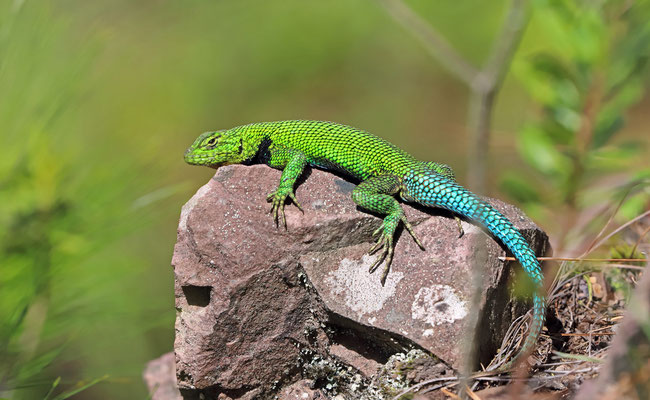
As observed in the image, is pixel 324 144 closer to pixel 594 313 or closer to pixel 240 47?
pixel 594 313

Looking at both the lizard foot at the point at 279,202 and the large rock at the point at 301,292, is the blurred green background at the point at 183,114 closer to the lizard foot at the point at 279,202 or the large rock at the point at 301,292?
the large rock at the point at 301,292

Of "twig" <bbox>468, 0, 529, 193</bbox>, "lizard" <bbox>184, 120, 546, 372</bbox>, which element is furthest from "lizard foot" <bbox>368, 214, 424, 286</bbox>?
"twig" <bbox>468, 0, 529, 193</bbox>

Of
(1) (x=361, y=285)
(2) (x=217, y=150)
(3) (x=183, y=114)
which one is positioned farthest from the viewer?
(3) (x=183, y=114)

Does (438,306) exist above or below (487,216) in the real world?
below

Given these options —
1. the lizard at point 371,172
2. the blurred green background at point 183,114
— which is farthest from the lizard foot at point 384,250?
the blurred green background at point 183,114

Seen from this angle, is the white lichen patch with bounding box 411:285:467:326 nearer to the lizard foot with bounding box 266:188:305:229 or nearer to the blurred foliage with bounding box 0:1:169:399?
the lizard foot with bounding box 266:188:305:229

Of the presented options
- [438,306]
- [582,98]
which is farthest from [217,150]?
[582,98]

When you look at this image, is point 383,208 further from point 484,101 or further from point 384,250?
point 484,101
